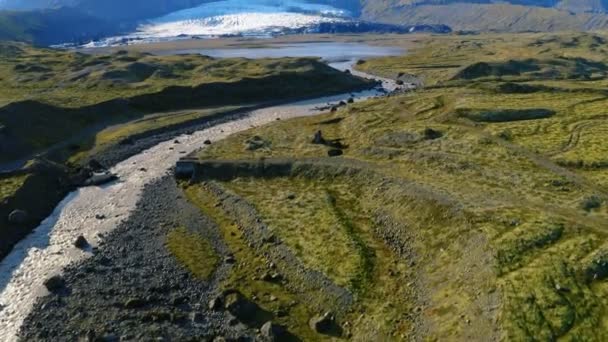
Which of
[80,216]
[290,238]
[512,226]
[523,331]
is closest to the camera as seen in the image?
[523,331]

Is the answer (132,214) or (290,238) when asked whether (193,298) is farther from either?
(132,214)

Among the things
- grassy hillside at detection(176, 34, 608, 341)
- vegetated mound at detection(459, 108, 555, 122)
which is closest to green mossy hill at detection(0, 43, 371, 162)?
grassy hillside at detection(176, 34, 608, 341)

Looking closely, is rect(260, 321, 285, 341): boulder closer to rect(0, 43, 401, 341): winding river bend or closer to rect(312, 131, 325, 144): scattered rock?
rect(0, 43, 401, 341): winding river bend

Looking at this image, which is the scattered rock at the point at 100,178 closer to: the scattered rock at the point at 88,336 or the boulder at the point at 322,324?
the scattered rock at the point at 88,336

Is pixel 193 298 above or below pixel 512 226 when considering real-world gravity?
below

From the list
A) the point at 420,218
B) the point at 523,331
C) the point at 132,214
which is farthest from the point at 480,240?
the point at 132,214

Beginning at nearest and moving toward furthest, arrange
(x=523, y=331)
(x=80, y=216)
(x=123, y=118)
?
(x=523, y=331) → (x=80, y=216) → (x=123, y=118)

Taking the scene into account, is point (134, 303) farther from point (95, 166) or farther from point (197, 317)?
point (95, 166)
